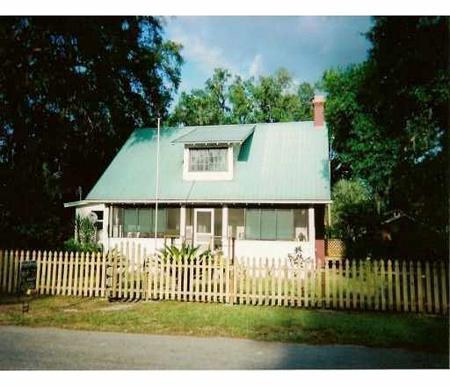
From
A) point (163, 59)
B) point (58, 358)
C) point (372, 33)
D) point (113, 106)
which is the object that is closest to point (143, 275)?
point (58, 358)

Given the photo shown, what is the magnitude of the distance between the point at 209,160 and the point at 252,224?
392 centimetres

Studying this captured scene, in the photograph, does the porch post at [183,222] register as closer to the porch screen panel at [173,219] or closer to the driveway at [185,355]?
the porch screen panel at [173,219]

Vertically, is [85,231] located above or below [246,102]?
below

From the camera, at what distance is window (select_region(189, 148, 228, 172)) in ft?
65.2

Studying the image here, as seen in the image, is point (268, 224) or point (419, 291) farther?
point (268, 224)

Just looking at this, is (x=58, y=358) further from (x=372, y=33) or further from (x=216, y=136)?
(x=216, y=136)

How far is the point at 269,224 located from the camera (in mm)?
18359

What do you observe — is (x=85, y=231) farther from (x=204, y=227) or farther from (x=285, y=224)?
(x=285, y=224)

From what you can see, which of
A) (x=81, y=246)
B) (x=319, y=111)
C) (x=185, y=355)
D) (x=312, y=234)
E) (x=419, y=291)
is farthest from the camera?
(x=319, y=111)

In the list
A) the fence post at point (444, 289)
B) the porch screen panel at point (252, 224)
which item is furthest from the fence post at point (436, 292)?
the porch screen panel at point (252, 224)

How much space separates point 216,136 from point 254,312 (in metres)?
12.0

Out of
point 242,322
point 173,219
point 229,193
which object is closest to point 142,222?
point 173,219

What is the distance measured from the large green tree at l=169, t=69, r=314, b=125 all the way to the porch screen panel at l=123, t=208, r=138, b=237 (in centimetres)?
2080

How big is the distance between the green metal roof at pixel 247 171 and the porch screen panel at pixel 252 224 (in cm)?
79
